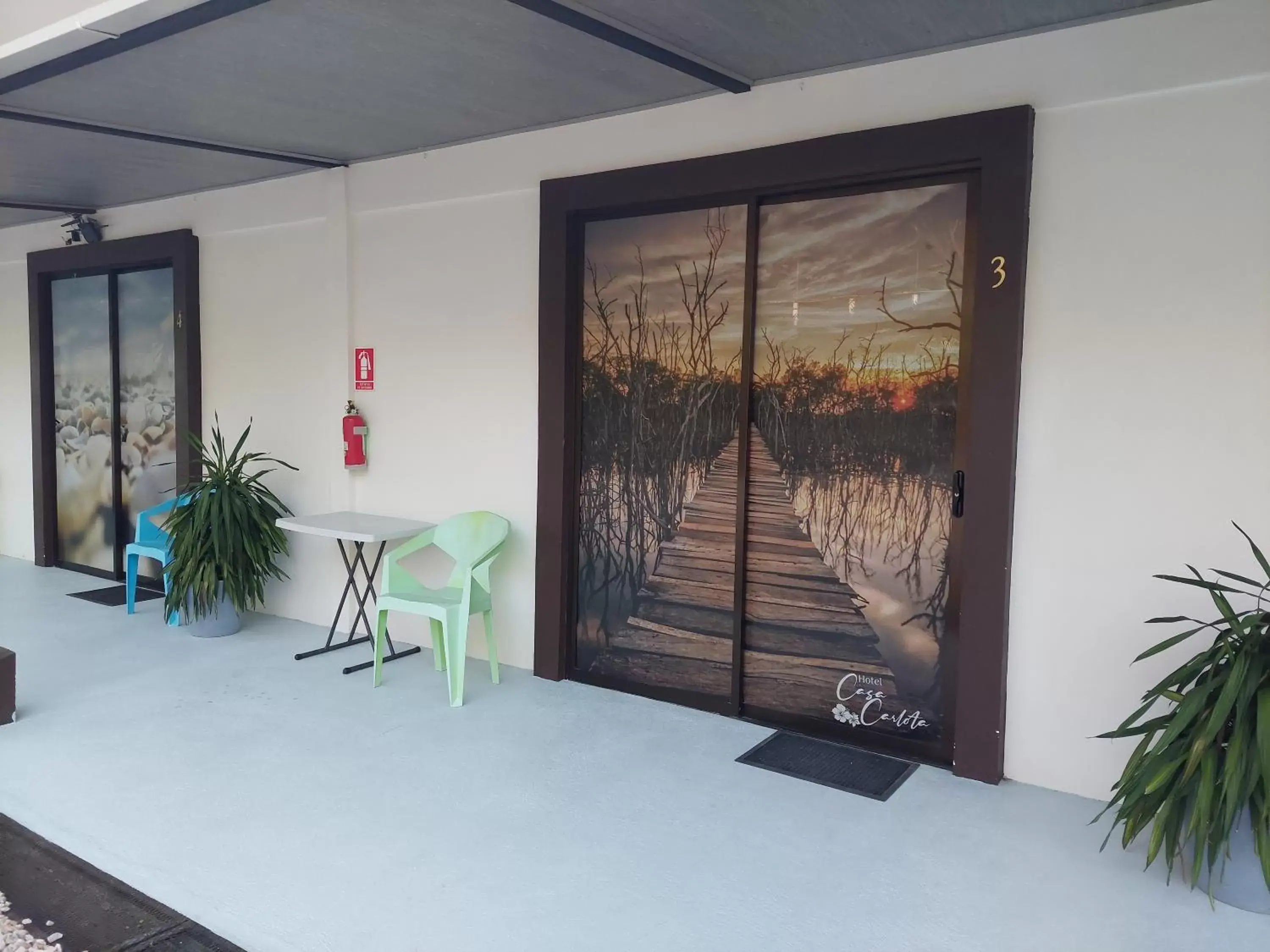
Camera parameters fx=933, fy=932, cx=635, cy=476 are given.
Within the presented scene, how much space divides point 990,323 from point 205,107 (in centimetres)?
357

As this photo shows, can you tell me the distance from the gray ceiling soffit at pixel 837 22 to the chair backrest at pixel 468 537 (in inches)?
94.4

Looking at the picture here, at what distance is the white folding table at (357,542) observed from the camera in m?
4.76

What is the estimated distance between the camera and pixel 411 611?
14.4ft

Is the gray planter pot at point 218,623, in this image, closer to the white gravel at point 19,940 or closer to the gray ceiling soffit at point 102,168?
the gray ceiling soffit at point 102,168

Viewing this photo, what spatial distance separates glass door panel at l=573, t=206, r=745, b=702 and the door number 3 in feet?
3.57

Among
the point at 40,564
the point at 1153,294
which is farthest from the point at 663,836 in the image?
the point at 40,564

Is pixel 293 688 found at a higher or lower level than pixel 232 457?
lower

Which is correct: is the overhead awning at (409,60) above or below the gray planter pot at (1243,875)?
above

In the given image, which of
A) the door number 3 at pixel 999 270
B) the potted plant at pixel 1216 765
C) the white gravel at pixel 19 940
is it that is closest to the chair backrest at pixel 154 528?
the white gravel at pixel 19 940

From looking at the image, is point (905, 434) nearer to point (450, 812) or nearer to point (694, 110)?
point (694, 110)

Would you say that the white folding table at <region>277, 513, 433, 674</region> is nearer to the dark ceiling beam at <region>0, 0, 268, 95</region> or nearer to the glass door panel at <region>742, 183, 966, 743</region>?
the glass door panel at <region>742, 183, 966, 743</region>

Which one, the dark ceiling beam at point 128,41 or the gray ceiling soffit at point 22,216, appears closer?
the dark ceiling beam at point 128,41

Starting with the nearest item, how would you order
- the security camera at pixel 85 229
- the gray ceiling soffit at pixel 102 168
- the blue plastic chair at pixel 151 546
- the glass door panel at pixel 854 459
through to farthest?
the glass door panel at pixel 854 459 → the gray ceiling soffit at pixel 102 168 → the blue plastic chair at pixel 151 546 → the security camera at pixel 85 229

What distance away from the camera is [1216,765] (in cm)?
258
